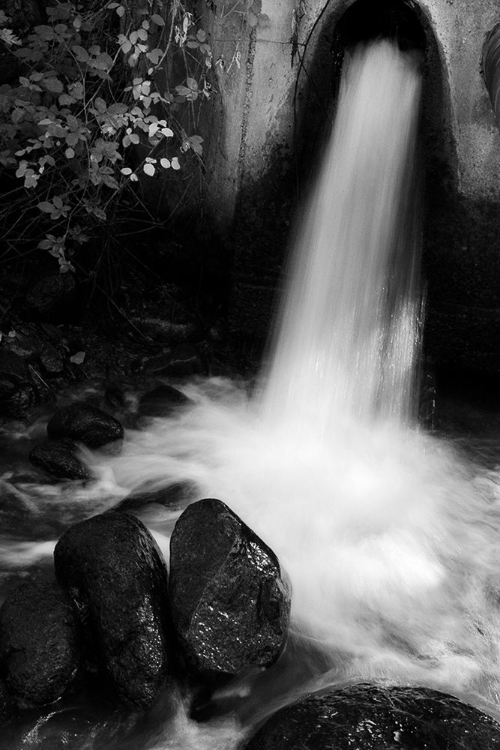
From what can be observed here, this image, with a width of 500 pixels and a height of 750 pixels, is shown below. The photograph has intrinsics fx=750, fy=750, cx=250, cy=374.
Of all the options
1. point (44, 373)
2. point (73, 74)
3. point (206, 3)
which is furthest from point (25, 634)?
point (206, 3)

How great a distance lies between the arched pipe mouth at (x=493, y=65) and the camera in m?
4.51

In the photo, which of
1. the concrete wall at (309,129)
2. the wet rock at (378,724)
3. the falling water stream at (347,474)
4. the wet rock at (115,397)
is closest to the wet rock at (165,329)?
the falling water stream at (347,474)

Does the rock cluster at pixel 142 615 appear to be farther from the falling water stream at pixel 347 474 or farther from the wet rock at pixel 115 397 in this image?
the wet rock at pixel 115 397

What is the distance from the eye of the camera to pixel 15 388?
17.6 feet

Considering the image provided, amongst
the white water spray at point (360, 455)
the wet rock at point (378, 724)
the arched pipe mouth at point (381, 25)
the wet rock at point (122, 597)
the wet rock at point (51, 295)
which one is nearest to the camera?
the wet rock at point (378, 724)

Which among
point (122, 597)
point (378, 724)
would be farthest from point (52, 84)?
point (378, 724)

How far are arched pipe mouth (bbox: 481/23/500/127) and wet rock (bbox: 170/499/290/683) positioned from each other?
2.93m

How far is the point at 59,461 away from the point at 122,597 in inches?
65.0

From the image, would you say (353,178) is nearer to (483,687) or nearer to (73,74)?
(73,74)

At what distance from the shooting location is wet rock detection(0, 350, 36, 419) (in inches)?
208

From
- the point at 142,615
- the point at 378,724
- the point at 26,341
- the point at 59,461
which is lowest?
the point at 378,724

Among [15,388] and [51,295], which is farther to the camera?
[51,295]

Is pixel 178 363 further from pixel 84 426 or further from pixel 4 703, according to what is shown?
pixel 4 703

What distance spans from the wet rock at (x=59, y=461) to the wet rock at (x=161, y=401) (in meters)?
→ 0.89
